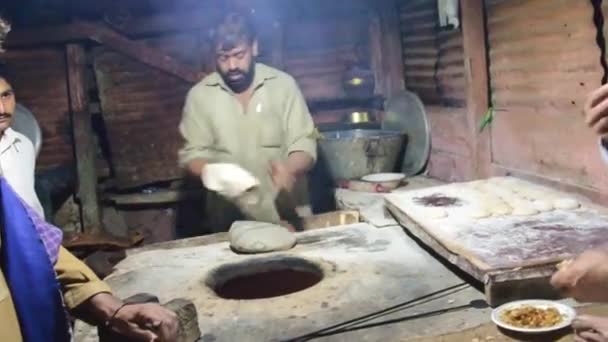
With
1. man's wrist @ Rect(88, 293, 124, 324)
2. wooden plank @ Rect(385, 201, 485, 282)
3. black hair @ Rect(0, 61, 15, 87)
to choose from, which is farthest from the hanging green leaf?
black hair @ Rect(0, 61, 15, 87)

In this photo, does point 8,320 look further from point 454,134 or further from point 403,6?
point 403,6

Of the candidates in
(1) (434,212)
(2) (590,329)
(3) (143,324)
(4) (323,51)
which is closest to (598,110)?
(2) (590,329)

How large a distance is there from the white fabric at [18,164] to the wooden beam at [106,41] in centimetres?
181

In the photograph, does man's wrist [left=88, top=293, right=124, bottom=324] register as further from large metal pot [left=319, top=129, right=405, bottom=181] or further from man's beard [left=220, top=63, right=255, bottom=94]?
large metal pot [left=319, top=129, right=405, bottom=181]

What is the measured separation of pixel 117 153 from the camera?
6.55 metres

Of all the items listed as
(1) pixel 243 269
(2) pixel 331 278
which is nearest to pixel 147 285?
(1) pixel 243 269

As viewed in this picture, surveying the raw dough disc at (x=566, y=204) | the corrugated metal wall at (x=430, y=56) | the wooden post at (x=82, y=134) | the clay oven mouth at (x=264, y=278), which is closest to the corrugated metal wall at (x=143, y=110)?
the wooden post at (x=82, y=134)

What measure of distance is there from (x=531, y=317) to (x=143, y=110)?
196 inches

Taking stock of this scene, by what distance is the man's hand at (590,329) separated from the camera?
2.13 m

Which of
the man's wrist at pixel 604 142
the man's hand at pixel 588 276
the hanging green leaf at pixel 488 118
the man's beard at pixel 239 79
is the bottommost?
the man's hand at pixel 588 276

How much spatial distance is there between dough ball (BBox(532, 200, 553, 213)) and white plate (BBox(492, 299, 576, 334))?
1.03 metres

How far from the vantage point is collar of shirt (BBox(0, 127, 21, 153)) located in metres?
4.62

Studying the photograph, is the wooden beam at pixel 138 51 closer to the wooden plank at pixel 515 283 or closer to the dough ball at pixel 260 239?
the dough ball at pixel 260 239

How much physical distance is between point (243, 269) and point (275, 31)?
3694 millimetres
